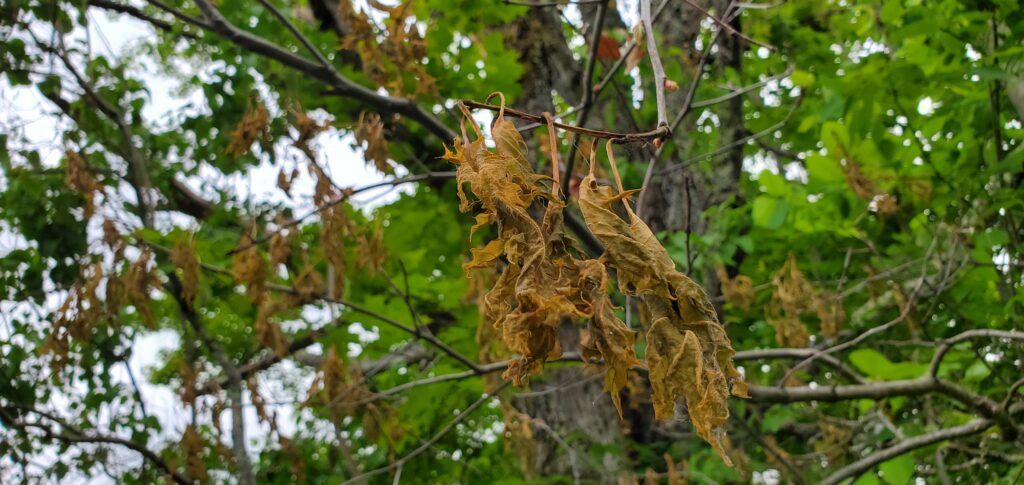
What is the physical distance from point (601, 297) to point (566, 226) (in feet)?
5.68

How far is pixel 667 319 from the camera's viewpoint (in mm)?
1059

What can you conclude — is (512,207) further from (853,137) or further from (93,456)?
(93,456)

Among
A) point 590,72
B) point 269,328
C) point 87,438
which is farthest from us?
point 269,328

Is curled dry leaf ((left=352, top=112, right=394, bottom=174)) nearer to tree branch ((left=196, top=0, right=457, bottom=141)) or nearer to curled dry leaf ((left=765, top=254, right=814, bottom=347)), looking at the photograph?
tree branch ((left=196, top=0, right=457, bottom=141))

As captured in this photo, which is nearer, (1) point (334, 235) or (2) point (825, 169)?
(1) point (334, 235)

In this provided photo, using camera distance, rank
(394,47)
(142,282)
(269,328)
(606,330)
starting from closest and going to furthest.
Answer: (606,330)
(394,47)
(142,282)
(269,328)

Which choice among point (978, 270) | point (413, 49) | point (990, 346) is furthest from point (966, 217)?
point (413, 49)

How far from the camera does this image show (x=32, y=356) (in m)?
4.19

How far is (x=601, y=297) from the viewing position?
3.45 ft

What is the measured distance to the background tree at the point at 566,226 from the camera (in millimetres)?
3145

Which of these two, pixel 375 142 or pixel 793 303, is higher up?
pixel 375 142

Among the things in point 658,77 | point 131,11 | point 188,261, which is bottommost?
point 658,77

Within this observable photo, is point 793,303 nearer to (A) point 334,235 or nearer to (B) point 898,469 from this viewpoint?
(B) point 898,469

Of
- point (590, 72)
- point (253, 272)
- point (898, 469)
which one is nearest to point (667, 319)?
point (590, 72)
